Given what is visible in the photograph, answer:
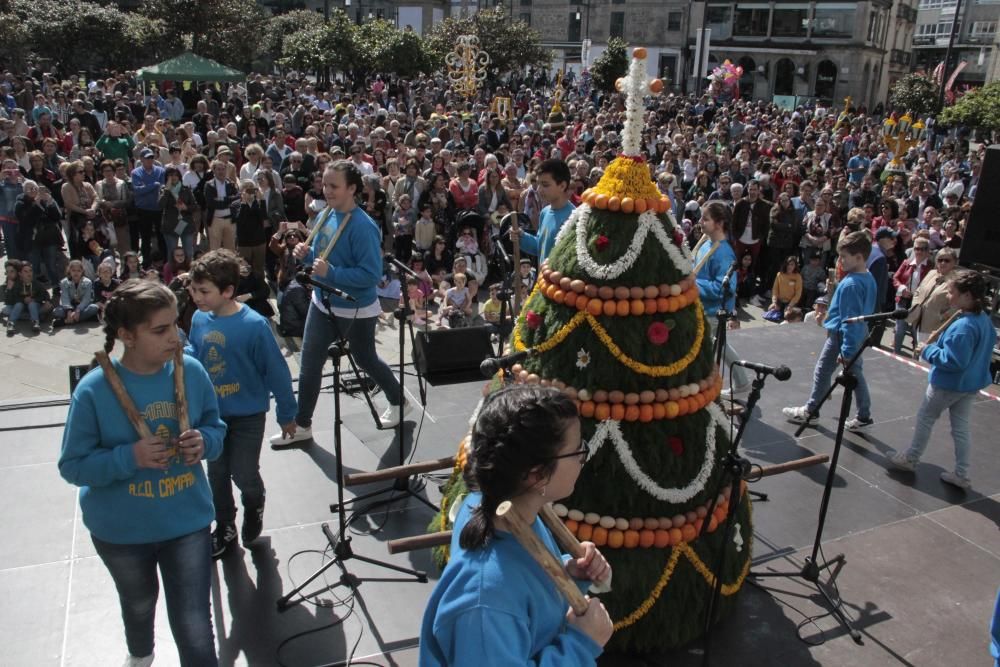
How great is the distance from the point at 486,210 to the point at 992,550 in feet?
26.9

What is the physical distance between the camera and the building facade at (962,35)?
5541 centimetres

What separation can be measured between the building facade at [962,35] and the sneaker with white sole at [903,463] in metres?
55.8

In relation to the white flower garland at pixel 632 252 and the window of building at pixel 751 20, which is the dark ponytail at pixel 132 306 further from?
the window of building at pixel 751 20

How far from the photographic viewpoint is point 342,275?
207 inches

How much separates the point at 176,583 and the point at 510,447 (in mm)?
1927

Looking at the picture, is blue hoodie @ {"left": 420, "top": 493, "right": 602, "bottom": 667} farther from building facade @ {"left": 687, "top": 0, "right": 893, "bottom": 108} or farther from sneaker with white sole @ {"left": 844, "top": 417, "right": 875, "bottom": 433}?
building facade @ {"left": 687, "top": 0, "right": 893, "bottom": 108}

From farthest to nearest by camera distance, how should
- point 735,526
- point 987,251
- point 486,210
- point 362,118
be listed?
point 362,118 < point 486,210 < point 987,251 < point 735,526

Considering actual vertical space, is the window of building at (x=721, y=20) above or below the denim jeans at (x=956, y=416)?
above

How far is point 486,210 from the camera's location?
462 inches

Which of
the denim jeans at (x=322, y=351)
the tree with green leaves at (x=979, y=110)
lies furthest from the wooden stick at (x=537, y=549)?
the tree with green leaves at (x=979, y=110)

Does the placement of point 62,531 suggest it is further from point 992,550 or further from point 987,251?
point 987,251

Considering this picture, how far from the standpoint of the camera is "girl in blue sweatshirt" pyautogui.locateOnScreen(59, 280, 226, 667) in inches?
115

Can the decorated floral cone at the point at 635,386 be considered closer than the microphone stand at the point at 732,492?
No

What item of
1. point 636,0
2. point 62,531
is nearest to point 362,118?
point 62,531
